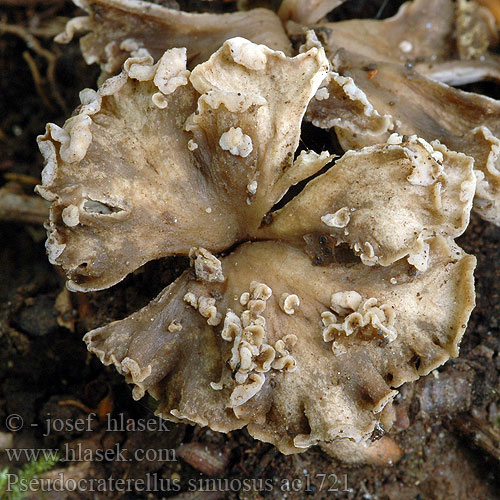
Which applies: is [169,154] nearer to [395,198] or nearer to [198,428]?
[395,198]

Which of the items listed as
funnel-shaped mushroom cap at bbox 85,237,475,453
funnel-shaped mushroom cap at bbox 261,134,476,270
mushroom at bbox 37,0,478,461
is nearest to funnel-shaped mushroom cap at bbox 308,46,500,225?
mushroom at bbox 37,0,478,461

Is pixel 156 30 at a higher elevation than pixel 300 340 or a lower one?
higher

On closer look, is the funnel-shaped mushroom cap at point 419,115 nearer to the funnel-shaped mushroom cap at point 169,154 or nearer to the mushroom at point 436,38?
the mushroom at point 436,38

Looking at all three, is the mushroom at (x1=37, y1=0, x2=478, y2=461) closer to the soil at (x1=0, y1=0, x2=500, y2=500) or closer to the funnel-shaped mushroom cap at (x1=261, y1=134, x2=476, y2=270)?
the funnel-shaped mushroom cap at (x1=261, y1=134, x2=476, y2=270)

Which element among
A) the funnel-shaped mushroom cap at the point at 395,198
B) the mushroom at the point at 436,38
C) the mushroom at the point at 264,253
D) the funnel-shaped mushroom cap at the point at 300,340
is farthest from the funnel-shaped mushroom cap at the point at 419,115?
the funnel-shaped mushroom cap at the point at 300,340

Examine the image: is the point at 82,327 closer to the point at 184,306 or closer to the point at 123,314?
the point at 123,314

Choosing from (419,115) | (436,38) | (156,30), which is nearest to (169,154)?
(156,30)
